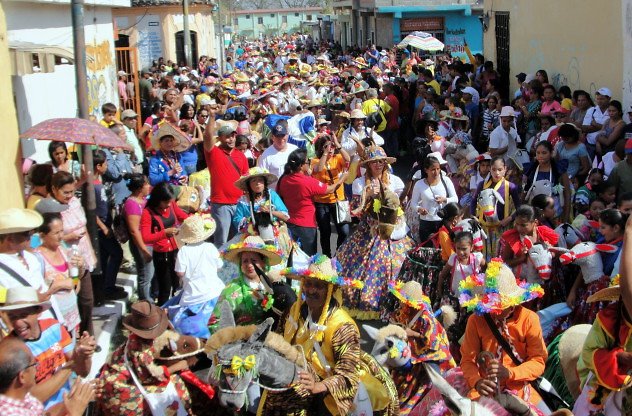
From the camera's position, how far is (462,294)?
19.2ft

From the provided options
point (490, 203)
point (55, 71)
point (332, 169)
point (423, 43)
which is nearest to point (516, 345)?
point (490, 203)

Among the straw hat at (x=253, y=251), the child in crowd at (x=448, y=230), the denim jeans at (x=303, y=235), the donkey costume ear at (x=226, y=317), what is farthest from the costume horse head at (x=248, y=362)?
the denim jeans at (x=303, y=235)

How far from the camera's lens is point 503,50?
22.1 metres

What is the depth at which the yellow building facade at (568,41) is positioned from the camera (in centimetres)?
1441

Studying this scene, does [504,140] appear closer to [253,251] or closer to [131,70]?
[253,251]

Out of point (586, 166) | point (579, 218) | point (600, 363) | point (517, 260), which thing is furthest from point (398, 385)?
point (586, 166)

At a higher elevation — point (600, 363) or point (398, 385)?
point (600, 363)

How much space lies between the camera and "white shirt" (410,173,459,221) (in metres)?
10.4

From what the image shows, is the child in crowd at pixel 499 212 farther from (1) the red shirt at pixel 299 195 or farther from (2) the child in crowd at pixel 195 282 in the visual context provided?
(2) the child in crowd at pixel 195 282

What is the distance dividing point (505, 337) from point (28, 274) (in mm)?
3434

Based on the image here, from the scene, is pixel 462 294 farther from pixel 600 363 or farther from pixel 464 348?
pixel 600 363

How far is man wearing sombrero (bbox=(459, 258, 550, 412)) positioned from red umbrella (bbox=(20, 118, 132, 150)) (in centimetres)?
482

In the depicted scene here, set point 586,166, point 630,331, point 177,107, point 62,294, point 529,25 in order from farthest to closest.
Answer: point 529,25, point 177,107, point 586,166, point 62,294, point 630,331

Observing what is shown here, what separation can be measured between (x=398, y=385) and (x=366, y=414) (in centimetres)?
75
